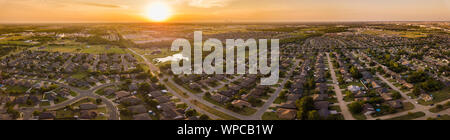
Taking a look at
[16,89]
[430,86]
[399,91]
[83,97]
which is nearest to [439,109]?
[399,91]

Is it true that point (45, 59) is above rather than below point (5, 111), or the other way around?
above

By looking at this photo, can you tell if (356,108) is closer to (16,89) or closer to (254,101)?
(254,101)

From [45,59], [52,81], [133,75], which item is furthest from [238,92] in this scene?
[45,59]

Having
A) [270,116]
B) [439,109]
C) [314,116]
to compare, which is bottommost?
[270,116]

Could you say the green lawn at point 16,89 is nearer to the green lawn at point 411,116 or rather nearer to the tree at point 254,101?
the tree at point 254,101

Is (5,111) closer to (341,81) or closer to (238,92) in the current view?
(238,92)

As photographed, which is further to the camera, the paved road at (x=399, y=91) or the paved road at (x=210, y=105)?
the paved road at (x=399, y=91)

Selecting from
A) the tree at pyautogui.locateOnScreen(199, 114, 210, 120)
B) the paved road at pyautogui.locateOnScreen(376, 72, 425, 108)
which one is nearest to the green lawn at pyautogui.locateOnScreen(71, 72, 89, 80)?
the tree at pyautogui.locateOnScreen(199, 114, 210, 120)

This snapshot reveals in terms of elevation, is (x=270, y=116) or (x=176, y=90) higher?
(x=176, y=90)

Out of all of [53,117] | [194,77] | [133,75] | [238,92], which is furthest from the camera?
[133,75]

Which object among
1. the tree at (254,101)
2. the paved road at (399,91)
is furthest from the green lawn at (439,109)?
the tree at (254,101)

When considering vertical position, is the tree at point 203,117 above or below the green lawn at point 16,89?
below
